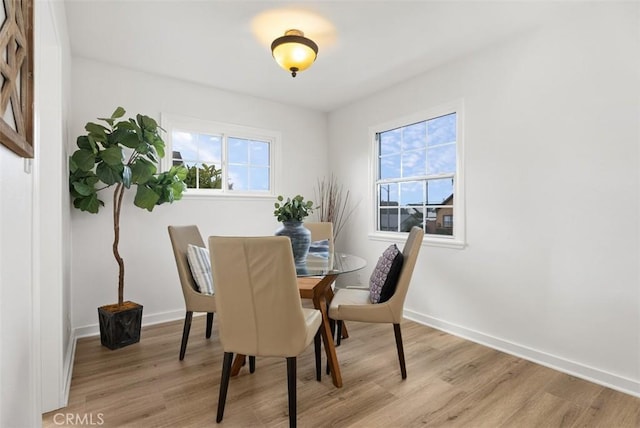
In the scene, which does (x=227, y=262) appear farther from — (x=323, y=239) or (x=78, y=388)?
(x=323, y=239)

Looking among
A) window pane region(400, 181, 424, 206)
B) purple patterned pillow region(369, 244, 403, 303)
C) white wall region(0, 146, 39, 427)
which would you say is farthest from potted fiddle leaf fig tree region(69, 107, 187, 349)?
window pane region(400, 181, 424, 206)

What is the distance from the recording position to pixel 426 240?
10.8 feet

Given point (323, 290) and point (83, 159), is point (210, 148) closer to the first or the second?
point (83, 159)

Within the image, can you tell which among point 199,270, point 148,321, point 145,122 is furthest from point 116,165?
point 148,321

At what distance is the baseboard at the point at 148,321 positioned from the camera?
9.64 feet

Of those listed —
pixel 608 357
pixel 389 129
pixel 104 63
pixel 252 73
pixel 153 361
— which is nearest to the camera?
pixel 608 357

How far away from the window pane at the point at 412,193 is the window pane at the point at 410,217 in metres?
0.07

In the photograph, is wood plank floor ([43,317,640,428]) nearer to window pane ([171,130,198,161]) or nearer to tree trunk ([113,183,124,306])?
tree trunk ([113,183,124,306])

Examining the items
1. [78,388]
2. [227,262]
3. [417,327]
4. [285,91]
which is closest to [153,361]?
[78,388]

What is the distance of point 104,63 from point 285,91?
179 cm

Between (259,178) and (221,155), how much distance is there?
0.54 meters

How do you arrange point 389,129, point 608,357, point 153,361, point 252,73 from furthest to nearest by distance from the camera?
point 389,129
point 252,73
point 153,361
point 608,357

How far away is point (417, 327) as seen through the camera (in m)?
3.23

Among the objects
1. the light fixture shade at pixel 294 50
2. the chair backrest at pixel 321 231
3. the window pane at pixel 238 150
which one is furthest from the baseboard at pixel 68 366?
the light fixture shade at pixel 294 50
